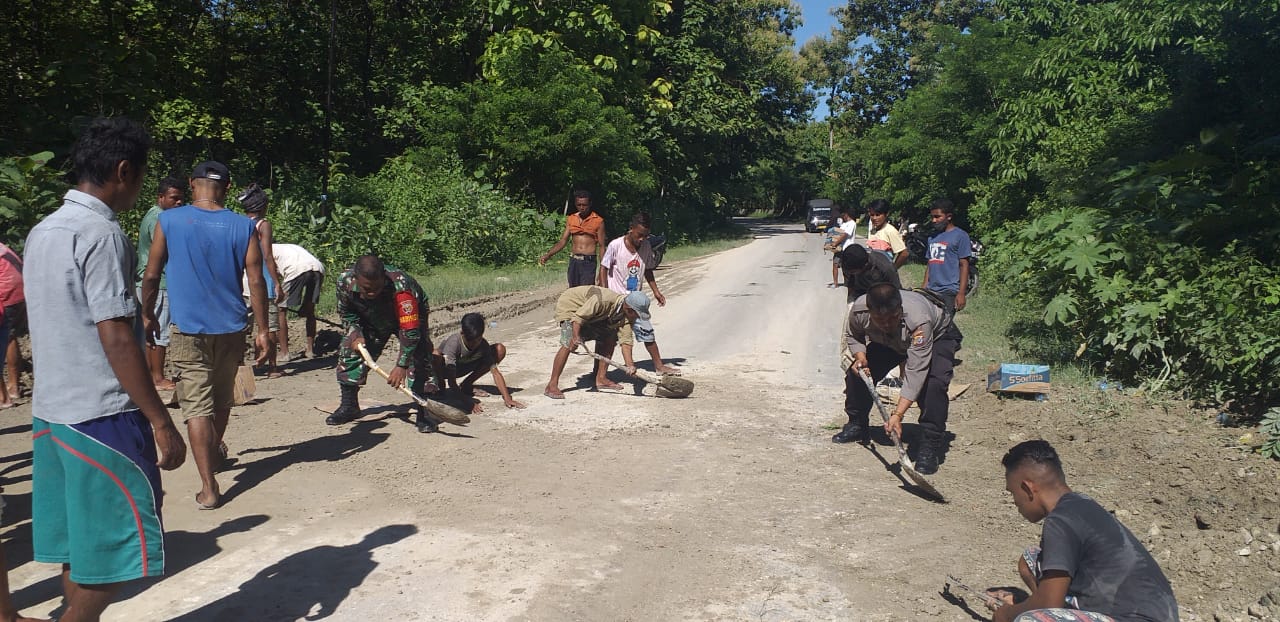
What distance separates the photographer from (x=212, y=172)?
17.4 ft

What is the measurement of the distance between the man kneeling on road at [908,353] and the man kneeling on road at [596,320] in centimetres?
232

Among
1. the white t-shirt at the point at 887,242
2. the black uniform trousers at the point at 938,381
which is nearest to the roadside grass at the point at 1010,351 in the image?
the white t-shirt at the point at 887,242

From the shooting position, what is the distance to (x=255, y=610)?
12.8 feet

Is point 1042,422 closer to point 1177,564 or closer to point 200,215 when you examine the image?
point 1177,564

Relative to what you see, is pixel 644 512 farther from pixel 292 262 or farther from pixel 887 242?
pixel 887 242

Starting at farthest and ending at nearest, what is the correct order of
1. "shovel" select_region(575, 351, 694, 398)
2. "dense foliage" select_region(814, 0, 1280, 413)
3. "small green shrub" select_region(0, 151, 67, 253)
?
"small green shrub" select_region(0, 151, 67, 253) < "shovel" select_region(575, 351, 694, 398) < "dense foliage" select_region(814, 0, 1280, 413)

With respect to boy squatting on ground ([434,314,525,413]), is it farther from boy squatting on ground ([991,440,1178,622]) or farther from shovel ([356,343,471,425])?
boy squatting on ground ([991,440,1178,622])

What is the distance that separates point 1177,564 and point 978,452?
7.28ft

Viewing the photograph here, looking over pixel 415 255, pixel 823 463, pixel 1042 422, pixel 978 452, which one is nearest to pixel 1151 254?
pixel 1042 422

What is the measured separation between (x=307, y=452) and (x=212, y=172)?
212 cm

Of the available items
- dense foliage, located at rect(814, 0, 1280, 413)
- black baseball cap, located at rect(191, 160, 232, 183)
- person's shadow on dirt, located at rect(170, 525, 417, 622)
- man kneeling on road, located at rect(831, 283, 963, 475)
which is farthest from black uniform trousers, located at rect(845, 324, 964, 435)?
black baseball cap, located at rect(191, 160, 232, 183)

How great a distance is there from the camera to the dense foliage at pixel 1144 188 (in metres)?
7.23

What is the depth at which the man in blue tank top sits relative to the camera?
5098 mm

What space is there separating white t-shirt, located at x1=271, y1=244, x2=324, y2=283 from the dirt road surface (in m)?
1.09
